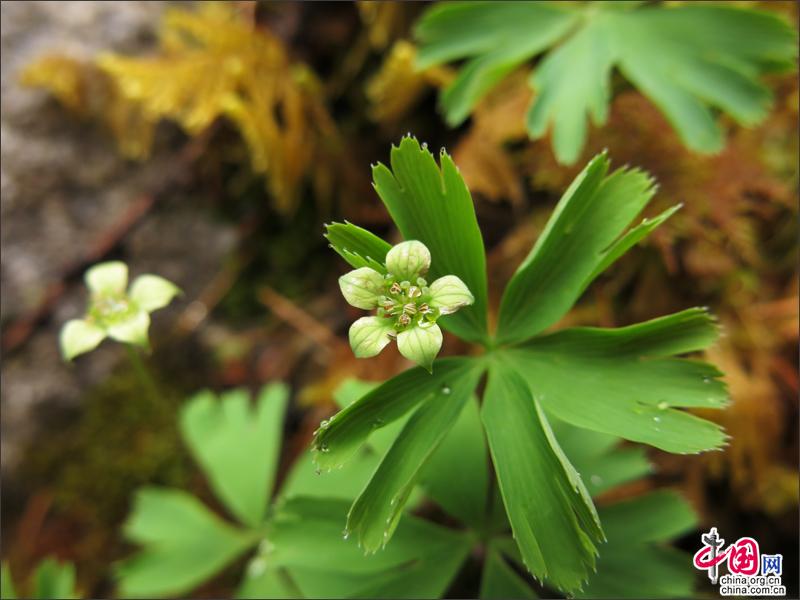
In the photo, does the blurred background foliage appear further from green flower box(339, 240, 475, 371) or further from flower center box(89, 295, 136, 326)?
green flower box(339, 240, 475, 371)

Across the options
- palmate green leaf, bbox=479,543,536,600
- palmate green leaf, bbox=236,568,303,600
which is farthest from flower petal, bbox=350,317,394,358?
palmate green leaf, bbox=236,568,303,600

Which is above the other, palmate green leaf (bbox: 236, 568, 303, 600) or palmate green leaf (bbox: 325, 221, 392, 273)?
palmate green leaf (bbox: 325, 221, 392, 273)

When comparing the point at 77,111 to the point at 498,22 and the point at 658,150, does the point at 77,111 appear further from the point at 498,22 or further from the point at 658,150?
the point at 658,150

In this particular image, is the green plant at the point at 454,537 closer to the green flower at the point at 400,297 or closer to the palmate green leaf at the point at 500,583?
the palmate green leaf at the point at 500,583

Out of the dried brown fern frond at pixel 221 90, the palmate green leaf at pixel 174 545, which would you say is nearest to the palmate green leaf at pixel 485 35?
the dried brown fern frond at pixel 221 90

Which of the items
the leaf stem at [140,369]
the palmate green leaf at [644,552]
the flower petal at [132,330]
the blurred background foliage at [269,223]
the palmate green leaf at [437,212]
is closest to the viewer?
the palmate green leaf at [437,212]

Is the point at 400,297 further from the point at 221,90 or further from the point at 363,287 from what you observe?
the point at 221,90
